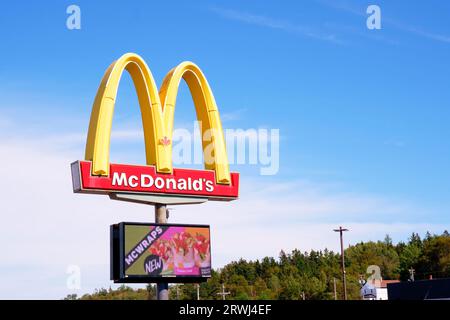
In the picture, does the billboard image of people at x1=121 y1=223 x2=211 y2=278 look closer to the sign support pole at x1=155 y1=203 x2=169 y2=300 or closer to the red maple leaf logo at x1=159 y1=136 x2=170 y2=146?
the sign support pole at x1=155 y1=203 x2=169 y2=300

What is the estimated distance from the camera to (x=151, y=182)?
28.5 meters

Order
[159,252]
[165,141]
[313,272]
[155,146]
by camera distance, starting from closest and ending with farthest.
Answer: [159,252] → [155,146] → [165,141] → [313,272]

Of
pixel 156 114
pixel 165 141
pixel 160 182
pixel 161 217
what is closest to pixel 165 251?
pixel 161 217

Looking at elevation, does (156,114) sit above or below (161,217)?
above

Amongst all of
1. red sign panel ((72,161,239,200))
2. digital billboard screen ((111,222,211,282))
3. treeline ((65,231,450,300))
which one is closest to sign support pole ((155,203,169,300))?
digital billboard screen ((111,222,211,282))

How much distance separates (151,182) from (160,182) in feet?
1.39

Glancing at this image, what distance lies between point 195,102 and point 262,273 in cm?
12668

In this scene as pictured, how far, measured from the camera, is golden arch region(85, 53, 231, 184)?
27062mm

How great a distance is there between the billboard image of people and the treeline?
85564mm

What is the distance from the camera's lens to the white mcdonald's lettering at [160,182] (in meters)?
27.7

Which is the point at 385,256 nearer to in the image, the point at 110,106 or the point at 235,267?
the point at 235,267

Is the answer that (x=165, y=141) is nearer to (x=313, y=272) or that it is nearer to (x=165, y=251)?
(x=165, y=251)
